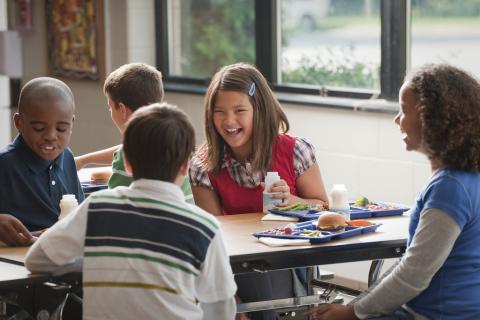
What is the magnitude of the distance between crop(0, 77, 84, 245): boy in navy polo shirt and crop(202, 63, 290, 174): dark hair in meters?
0.56

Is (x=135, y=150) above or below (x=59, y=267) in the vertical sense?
above

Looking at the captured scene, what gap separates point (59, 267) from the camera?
8.40 ft

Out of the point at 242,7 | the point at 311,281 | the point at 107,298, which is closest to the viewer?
the point at 107,298

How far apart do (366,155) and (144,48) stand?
7.01ft

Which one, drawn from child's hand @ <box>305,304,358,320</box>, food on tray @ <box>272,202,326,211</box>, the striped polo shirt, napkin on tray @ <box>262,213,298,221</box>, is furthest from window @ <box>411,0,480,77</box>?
the striped polo shirt

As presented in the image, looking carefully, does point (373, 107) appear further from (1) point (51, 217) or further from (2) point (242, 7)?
(1) point (51, 217)

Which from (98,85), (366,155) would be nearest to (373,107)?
(366,155)

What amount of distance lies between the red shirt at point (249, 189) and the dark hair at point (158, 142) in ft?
3.60

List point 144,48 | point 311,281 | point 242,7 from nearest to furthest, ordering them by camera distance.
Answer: point 311,281, point 242,7, point 144,48

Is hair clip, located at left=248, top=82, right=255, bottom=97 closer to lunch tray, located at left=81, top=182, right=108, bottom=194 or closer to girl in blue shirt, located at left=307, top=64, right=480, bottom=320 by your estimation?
lunch tray, located at left=81, top=182, right=108, bottom=194

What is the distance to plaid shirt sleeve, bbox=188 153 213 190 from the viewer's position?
3533mm

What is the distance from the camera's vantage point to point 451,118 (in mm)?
2643

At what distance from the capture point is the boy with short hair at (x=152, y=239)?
236 centimetres

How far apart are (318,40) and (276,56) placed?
374 mm
